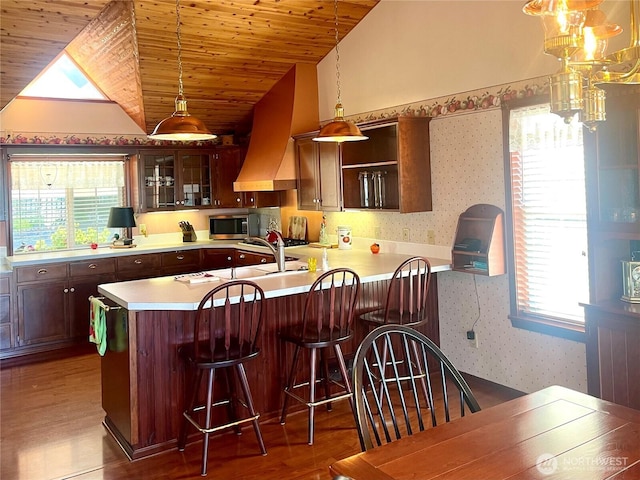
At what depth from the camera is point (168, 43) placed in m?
4.96

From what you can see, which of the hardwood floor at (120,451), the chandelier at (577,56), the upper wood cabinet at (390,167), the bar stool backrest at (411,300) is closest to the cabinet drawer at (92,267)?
the hardwood floor at (120,451)

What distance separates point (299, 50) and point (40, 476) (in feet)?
14.0

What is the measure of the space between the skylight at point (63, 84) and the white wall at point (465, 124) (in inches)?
126

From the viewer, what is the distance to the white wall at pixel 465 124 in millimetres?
3848

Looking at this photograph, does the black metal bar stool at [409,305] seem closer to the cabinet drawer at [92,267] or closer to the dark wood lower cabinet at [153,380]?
the dark wood lower cabinet at [153,380]

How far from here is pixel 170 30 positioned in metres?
4.78

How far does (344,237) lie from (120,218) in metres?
2.67

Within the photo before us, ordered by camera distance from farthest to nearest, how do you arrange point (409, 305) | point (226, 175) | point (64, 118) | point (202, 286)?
point (226, 175) < point (64, 118) < point (409, 305) < point (202, 286)

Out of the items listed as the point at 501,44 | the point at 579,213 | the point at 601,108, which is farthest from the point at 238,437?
the point at 501,44

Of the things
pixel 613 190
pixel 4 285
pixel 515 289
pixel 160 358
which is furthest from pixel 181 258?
Answer: pixel 613 190

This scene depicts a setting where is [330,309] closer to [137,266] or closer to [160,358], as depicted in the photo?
[160,358]

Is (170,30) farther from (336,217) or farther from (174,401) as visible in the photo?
(174,401)

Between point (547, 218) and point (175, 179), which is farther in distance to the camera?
point (175, 179)

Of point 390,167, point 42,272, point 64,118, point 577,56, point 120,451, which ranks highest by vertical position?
point 64,118
